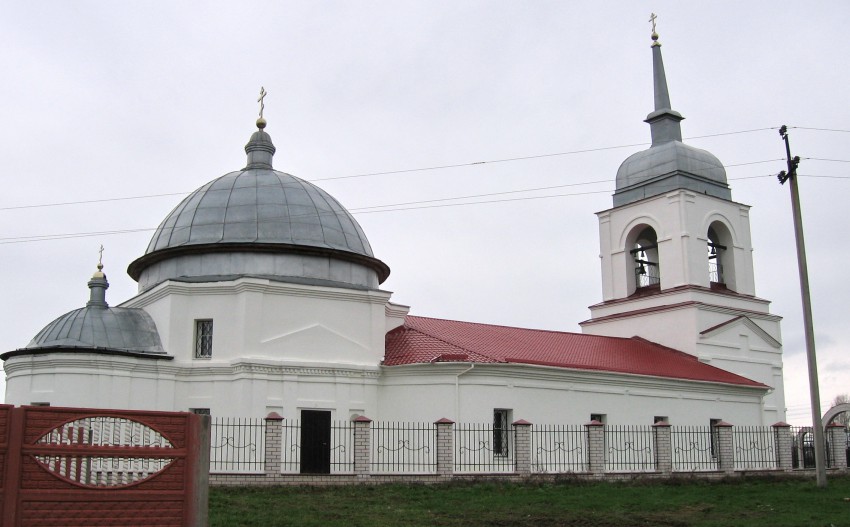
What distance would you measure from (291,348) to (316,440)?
2.36 meters

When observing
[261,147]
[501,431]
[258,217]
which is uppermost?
[261,147]

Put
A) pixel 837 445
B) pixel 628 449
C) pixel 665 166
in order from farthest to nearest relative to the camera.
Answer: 1. pixel 665 166
2. pixel 837 445
3. pixel 628 449

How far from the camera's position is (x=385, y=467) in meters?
22.2

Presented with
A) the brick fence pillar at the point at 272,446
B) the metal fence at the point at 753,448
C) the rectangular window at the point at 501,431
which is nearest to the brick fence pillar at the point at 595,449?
the rectangular window at the point at 501,431

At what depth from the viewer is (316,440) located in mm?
22391

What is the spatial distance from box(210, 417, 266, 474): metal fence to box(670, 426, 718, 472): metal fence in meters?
12.1

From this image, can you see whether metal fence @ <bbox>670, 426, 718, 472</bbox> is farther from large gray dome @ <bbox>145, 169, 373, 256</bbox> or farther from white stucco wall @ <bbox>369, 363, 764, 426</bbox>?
large gray dome @ <bbox>145, 169, 373, 256</bbox>

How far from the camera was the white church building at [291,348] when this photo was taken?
22.0 metres

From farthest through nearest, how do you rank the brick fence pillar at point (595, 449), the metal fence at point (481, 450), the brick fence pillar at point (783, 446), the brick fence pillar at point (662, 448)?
the brick fence pillar at point (783, 446) < the brick fence pillar at point (662, 448) < the metal fence at point (481, 450) < the brick fence pillar at point (595, 449)

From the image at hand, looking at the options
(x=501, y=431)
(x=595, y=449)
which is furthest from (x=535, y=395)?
(x=595, y=449)

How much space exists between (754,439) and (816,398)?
31.1ft

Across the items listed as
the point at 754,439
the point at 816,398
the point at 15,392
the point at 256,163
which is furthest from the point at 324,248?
the point at 754,439

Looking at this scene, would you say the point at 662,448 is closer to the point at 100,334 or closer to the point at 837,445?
the point at 837,445

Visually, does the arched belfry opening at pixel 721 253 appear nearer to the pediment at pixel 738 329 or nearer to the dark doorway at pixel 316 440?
the pediment at pixel 738 329
